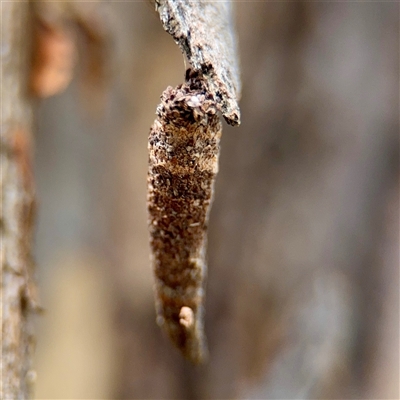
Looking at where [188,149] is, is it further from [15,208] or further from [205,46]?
[15,208]

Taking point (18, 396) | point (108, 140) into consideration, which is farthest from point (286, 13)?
point (18, 396)

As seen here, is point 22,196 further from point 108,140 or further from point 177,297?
point 108,140

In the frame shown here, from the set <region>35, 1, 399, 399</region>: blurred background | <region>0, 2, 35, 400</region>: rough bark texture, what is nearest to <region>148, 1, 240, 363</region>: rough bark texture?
<region>0, 2, 35, 400</region>: rough bark texture

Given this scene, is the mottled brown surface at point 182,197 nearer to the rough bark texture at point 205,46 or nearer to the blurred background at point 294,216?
the rough bark texture at point 205,46

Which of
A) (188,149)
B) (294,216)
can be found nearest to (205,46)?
(188,149)

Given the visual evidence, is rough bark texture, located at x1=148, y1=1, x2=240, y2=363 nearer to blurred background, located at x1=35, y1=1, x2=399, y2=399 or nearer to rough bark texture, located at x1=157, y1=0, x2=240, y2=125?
rough bark texture, located at x1=157, y1=0, x2=240, y2=125
